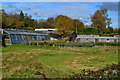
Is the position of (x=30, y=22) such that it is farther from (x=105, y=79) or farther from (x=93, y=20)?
(x=105, y=79)

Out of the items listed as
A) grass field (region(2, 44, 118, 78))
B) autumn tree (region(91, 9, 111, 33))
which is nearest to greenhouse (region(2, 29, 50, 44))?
grass field (region(2, 44, 118, 78))

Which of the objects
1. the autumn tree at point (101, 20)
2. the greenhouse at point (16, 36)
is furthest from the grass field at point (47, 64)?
the autumn tree at point (101, 20)

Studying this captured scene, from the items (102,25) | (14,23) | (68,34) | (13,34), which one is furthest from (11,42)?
(102,25)

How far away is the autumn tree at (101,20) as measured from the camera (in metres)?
56.6

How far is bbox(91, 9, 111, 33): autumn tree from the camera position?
5659cm

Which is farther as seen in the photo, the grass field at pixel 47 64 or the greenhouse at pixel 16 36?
the greenhouse at pixel 16 36

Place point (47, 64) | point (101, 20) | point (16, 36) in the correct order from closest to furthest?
point (47, 64)
point (16, 36)
point (101, 20)

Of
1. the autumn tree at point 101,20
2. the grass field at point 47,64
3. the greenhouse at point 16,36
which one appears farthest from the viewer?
the autumn tree at point 101,20

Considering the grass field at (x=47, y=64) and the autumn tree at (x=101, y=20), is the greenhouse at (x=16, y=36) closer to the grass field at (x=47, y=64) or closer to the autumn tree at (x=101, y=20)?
the grass field at (x=47, y=64)

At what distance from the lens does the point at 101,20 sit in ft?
186

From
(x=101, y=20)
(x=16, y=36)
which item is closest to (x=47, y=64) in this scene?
(x=16, y=36)

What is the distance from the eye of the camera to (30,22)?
59.4 m

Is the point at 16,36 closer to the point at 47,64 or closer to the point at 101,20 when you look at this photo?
the point at 47,64

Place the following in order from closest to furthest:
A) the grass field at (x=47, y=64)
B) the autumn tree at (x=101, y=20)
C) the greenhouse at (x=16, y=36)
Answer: the grass field at (x=47, y=64)
the greenhouse at (x=16, y=36)
the autumn tree at (x=101, y=20)
